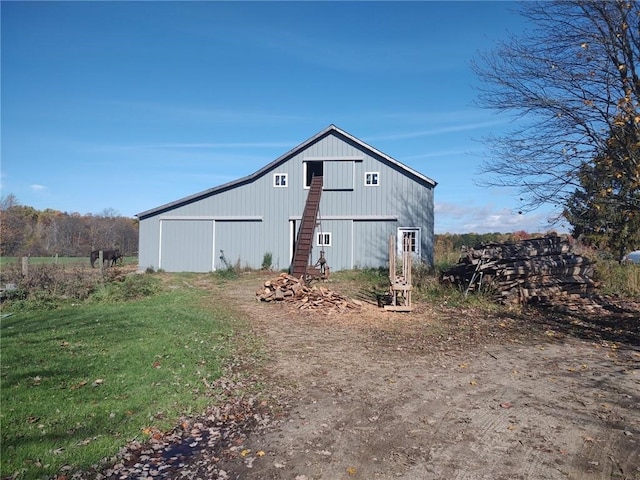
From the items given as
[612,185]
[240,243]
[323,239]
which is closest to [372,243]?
[323,239]

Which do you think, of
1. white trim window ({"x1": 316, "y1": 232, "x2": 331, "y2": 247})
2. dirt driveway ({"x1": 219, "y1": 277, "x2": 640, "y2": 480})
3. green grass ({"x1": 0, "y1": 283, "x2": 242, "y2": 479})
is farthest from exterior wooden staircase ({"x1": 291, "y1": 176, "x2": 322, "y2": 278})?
dirt driveway ({"x1": 219, "y1": 277, "x2": 640, "y2": 480})

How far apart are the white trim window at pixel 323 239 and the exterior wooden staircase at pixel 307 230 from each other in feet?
3.98

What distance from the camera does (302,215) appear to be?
925 inches

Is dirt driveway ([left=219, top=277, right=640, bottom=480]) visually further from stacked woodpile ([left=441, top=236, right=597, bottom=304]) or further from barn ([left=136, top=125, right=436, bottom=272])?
barn ([left=136, top=125, right=436, bottom=272])

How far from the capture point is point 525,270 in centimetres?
1433

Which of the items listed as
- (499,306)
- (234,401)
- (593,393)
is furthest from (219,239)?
(593,393)

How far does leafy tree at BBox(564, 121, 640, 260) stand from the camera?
8.77 metres

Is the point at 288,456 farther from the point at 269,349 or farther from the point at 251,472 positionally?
the point at 269,349

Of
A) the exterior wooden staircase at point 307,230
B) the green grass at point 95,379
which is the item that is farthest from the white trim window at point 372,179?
the green grass at point 95,379

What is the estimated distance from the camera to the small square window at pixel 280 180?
79.3 feet

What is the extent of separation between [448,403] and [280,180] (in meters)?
19.5

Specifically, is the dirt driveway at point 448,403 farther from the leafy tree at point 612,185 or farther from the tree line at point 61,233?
the tree line at point 61,233

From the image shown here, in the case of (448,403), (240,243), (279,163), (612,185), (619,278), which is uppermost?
(279,163)

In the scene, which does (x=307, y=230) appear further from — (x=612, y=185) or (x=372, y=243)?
(x=612, y=185)
